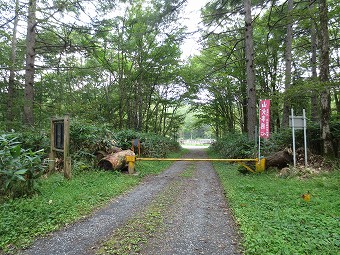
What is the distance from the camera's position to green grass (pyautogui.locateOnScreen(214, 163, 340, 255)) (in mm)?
2605

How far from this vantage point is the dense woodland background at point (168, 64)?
26.1 feet

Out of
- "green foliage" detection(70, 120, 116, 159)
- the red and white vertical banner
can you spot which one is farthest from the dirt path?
the red and white vertical banner

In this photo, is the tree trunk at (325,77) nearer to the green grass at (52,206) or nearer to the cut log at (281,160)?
the cut log at (281,160)

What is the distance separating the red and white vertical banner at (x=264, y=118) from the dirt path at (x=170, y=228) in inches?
135

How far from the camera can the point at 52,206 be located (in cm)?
388

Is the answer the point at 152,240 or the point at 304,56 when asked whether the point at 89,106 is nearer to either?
the point at 152,240

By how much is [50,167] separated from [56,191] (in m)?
1.99

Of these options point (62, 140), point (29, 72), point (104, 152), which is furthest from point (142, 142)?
point (62, 140)

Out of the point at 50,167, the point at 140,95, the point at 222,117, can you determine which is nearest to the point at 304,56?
the point at 222,117

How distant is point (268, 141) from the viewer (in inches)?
352

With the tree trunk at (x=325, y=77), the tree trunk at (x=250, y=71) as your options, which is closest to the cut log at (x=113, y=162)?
the tree trunk at (x=250, y=71)

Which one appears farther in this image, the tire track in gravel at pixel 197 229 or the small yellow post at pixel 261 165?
the small yellow post at pixel 261 165

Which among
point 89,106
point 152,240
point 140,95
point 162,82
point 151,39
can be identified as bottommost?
point 152,240

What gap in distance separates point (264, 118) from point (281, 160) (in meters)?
1.49
